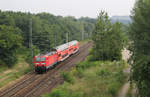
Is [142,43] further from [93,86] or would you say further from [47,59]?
[47,59]

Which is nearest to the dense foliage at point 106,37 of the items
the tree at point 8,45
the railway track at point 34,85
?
the railway track at point 34,85

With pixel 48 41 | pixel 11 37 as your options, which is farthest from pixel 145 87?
pixel 48 41

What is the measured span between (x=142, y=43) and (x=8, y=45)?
92.2 feet

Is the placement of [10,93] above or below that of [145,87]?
below

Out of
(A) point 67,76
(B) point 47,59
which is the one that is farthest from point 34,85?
(A) point 67,76

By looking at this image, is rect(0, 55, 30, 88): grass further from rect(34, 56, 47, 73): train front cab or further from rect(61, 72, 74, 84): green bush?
rect(61, 72, 74, 84): green bush

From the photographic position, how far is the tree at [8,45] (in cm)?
3353

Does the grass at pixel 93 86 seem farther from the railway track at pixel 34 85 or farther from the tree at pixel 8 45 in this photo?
the tree at pixel 8 45

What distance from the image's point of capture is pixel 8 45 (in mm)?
33312

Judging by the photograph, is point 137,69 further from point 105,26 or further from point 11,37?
point 11,37

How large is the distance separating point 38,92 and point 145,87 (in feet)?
44.5

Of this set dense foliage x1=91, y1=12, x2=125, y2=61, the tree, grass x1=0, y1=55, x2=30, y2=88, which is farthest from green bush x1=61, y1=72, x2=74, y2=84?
the tree

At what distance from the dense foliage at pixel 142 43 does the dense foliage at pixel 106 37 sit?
15299 millimetres

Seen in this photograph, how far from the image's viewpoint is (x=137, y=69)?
1039cm
